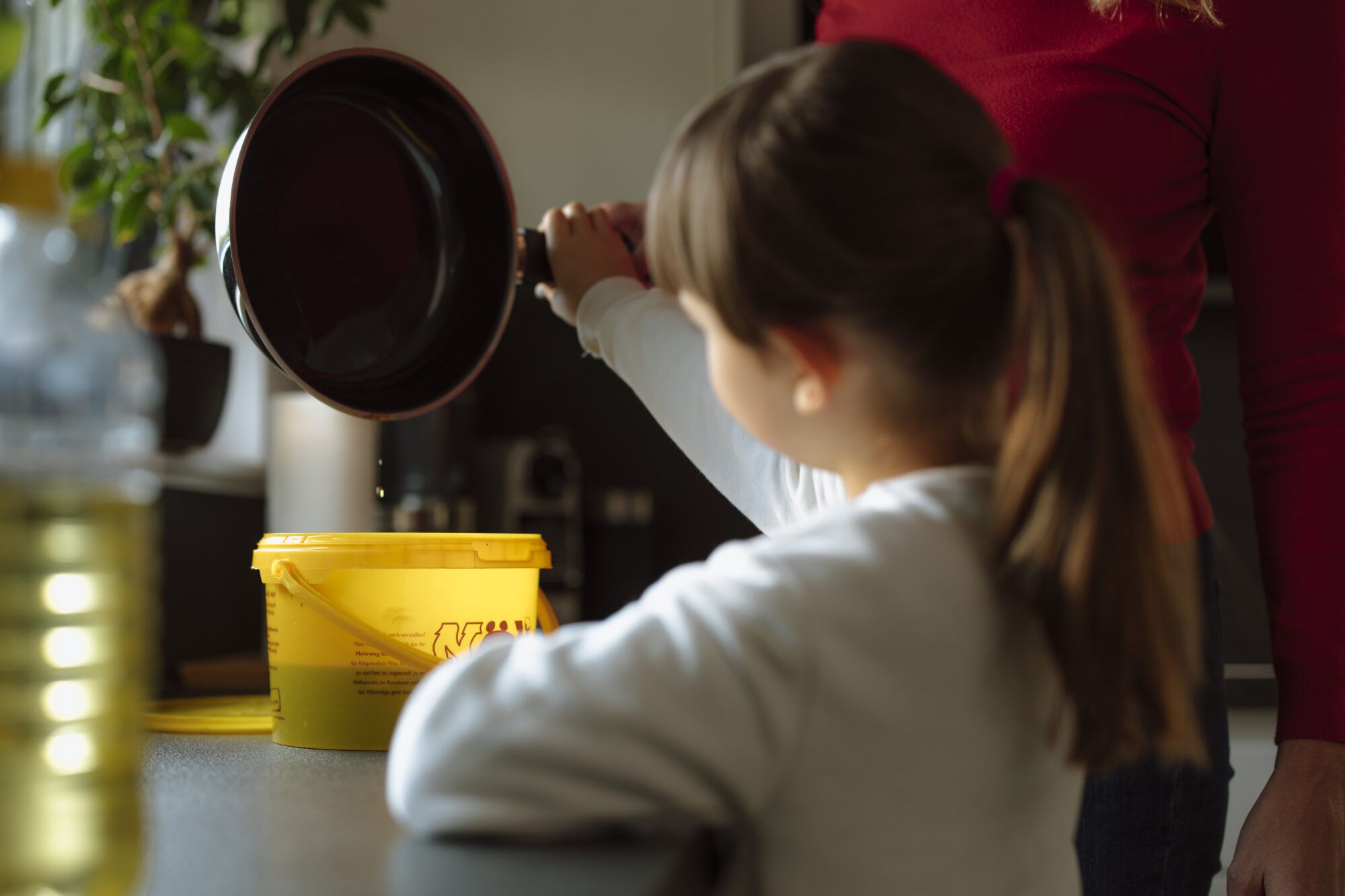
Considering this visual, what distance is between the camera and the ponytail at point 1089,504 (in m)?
0.52

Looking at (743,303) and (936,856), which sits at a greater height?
(743,303)

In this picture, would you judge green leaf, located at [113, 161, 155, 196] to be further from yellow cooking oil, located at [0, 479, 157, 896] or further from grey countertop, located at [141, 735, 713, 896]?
yellow cooking oil, located at [0, 479, 157, 896]

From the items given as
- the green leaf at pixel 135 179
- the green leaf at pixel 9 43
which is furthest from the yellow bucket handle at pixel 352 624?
the green leaf at pixel 135 179

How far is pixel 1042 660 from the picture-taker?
1.80ft

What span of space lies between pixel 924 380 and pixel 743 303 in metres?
0.09

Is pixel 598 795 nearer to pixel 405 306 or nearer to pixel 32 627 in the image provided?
pixel 32 627

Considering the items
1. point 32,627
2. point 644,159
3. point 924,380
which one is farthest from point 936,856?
point 644,159

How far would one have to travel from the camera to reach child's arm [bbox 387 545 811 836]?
474mm

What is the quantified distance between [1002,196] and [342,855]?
15.3 inches

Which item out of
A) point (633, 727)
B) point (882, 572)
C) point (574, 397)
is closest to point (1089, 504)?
point (882, 572)

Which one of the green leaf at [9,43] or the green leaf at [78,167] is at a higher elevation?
the green leaf at [9,43]

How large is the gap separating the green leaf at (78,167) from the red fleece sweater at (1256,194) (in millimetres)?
1129

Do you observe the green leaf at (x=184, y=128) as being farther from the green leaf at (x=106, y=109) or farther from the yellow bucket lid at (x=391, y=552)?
the yellow bucket lid at (x=391, y=552)

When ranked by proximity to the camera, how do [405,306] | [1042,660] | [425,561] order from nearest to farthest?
[1042,660], [425,561], [405,306]
